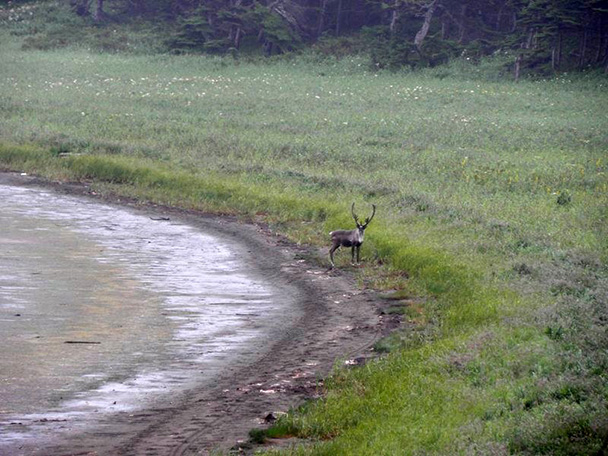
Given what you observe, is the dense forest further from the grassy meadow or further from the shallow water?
the shallow water

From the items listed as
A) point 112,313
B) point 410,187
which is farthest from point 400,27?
point 112,313

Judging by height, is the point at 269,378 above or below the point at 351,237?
below

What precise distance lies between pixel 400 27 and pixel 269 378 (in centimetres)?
5035

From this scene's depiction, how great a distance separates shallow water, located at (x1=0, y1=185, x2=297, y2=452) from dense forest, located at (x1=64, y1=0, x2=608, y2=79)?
29.7m

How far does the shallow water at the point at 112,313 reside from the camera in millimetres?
12906

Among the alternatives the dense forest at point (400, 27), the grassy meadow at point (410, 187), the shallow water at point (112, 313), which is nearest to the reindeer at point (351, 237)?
the grassy meadow at point (410, 187)

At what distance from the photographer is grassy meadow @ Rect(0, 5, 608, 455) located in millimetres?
10961

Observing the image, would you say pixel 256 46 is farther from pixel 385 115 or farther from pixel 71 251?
pixel 71 251

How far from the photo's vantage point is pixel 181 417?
474 inches

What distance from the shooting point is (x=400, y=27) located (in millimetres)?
62188

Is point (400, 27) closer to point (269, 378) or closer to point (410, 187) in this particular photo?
point (410, 187)

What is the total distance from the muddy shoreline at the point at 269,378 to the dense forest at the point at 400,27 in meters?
31.9

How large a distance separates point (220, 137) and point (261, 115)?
19.8ft

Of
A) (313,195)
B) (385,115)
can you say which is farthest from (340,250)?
(385,115)
